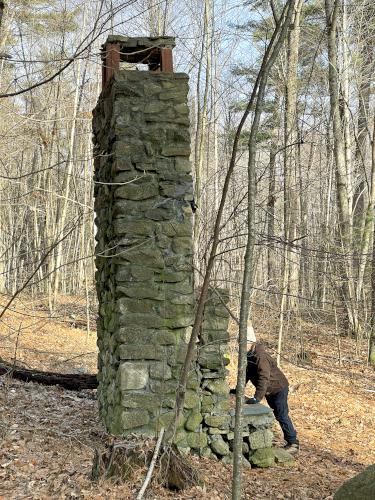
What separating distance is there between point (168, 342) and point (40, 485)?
1.89m

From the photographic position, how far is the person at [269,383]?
23.4ft

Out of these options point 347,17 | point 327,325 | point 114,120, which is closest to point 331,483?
point 114,120

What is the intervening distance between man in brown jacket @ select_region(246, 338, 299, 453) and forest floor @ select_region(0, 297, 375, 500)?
41 cm

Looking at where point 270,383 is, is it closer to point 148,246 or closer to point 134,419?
point 134,419

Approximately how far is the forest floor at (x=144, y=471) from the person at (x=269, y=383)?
1.33ft

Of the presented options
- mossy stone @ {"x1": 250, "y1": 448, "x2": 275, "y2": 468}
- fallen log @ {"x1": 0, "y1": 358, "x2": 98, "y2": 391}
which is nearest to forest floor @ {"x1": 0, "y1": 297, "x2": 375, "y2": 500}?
mossy stone @ {"x1": 250, "y1": 448, "x2": 275, "y2": 468}

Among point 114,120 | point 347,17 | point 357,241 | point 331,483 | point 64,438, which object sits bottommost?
point 331,483

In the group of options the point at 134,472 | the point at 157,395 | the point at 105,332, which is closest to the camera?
the point at 134,472

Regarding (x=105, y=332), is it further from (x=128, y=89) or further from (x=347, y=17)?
(x=347, y=17)

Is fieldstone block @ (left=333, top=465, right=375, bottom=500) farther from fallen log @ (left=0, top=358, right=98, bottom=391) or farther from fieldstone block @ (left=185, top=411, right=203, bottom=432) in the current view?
fallen log @ (left=0, top=358, right=98, bottom=391)

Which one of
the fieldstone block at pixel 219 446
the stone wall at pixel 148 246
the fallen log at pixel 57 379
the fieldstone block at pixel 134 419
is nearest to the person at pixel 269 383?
the fieldstone block at pixel 219 446

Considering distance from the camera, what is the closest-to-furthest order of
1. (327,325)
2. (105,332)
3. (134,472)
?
(134,472) → (105,332) → (327,325)

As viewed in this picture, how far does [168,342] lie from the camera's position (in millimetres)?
6133

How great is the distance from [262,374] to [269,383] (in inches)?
9.1
